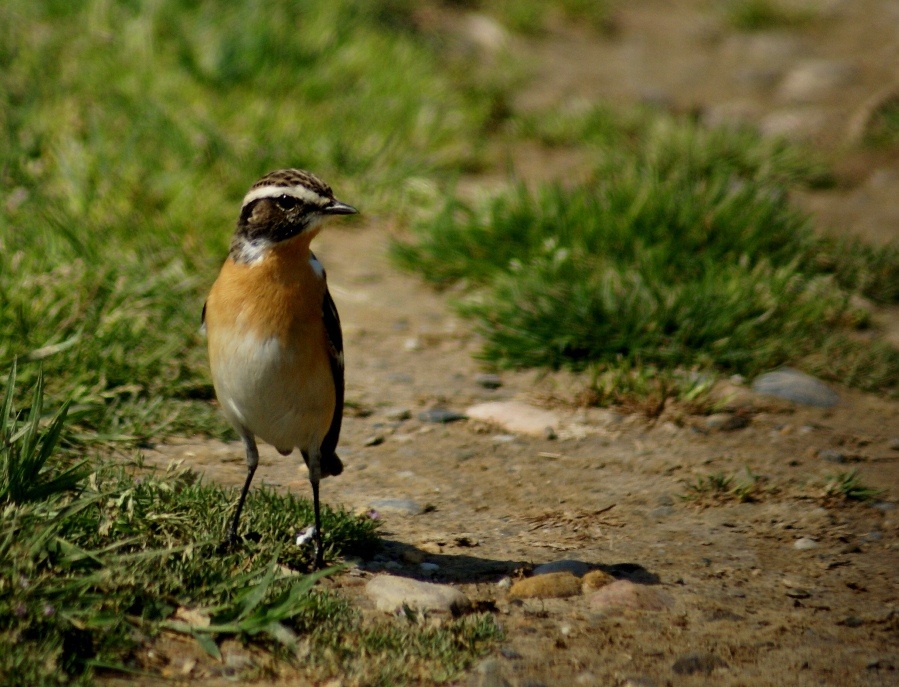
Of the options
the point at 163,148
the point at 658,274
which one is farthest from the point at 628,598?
the point at 163,148

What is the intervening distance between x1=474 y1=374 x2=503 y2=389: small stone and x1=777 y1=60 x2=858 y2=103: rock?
662cm

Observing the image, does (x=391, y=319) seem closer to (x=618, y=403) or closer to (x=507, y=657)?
(x=618, y=403)

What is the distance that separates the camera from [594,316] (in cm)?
718

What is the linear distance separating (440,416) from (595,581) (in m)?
2.08

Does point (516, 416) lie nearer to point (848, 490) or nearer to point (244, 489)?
point (848, 490)

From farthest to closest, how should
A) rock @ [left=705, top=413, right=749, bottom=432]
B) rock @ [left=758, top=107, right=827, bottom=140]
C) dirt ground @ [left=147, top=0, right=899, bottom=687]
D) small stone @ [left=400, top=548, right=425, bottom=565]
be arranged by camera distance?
rock @ [left=758, top=107, right=827, bottom=140] → rock @ [left=705, top=413, right=749, bottom=432] → small stone @ [left=400, top=548, right=425, bottom=565] → dirt ground @ [left=147, top=0, right=899, bottom=687]

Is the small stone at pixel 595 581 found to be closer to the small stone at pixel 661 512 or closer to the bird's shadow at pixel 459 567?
the bird's shadow at pixel 459 567

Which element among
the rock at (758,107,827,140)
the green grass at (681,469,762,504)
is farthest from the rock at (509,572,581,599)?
the rock at (758,107,827,140)

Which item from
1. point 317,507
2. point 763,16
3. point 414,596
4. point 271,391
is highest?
point 763,16

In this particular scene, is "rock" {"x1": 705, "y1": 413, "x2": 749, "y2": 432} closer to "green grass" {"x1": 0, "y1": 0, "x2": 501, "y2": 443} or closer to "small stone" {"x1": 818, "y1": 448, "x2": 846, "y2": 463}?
"small stone" {"x1": 818, "y1": 448, "x2": 846, "y2": 463}

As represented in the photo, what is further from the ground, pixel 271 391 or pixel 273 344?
pixel 273 344

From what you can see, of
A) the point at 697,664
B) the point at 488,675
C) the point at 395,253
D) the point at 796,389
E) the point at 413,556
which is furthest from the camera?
the point at 395,253

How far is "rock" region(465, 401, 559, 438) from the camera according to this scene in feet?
21.5

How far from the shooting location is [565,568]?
4.91 meters
